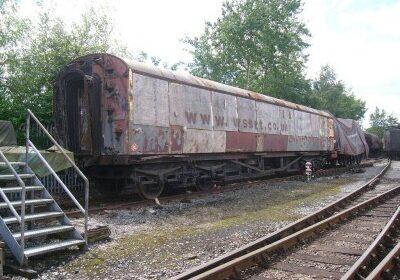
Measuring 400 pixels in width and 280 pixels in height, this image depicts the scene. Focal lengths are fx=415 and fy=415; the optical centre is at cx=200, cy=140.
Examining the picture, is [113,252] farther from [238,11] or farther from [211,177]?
[238,11]

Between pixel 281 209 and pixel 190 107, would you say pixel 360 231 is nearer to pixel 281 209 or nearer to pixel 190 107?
pixel 281 209

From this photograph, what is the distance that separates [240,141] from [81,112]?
5.73 metres

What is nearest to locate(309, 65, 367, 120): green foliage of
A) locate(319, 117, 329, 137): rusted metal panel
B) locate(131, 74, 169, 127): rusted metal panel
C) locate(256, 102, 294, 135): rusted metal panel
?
locate(319, 117, 329, 137): rusted metal panel

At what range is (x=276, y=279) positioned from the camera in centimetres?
482

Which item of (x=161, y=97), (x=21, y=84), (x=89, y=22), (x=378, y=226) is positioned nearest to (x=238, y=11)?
(x=89, y=22)

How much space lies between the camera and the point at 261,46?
35500mm

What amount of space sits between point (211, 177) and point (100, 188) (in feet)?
11.7

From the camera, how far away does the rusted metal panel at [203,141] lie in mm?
11664

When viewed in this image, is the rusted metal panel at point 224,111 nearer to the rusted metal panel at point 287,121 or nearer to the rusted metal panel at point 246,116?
the rusted metal panel at point 246,116

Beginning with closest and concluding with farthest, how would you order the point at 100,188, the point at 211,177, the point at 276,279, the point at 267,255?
the point at 276,279
the point at 267,255
the point at 100,188
the point at 211,177

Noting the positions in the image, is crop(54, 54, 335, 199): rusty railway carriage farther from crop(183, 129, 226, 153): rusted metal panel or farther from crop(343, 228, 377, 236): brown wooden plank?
crop(343, 228, 377, 236): brown wooden plank

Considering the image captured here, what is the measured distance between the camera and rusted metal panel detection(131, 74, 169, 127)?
1002cm

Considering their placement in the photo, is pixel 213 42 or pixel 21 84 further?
pixel 213 42

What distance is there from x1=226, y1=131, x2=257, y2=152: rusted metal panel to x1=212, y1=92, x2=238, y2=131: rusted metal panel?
0.24 meters
